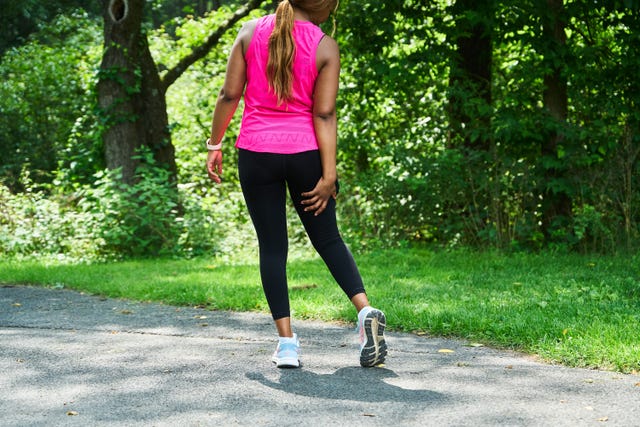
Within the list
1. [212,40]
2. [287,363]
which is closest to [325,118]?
[287,363]

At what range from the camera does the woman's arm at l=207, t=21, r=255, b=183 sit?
420 cm

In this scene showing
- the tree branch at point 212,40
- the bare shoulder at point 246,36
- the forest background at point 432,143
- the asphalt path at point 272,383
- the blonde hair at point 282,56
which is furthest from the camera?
the tree branch at point 212,40

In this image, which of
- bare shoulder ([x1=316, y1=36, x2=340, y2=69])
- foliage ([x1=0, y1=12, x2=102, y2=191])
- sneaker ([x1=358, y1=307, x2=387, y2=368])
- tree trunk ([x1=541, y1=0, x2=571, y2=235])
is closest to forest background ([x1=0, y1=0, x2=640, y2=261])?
tree trunk ([x1=541, y1=0, x2=571, y2=235])

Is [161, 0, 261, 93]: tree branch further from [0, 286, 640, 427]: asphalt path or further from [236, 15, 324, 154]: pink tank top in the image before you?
[236, 15, 324, 154]: pink tank top

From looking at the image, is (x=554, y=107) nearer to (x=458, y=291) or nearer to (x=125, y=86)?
(x=458, y=291)

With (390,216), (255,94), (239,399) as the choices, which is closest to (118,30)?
(390,216)

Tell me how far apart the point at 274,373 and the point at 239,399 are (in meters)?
0.50

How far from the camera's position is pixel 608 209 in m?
9.34

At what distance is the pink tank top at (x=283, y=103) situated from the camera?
13.6 feet

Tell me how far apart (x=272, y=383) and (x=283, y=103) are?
54.5 inches

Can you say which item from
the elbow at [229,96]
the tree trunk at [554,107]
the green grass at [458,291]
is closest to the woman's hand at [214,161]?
the elbow at [229,96]

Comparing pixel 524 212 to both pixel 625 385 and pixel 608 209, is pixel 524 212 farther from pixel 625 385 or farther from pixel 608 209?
pixel 625 385

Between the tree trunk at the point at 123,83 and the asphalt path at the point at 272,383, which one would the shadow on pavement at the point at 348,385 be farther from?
the tree trunk at the point at 123,83

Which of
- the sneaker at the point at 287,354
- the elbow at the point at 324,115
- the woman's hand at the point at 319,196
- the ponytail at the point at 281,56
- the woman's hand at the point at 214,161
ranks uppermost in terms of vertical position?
the ponytail at the point at 281,56
